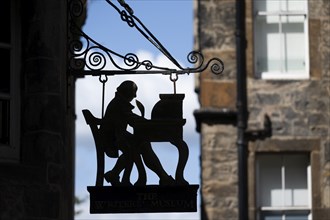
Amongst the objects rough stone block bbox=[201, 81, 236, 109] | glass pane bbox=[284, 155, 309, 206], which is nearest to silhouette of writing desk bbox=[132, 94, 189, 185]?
rough stone block bbox=[201, 81, 236, 109]

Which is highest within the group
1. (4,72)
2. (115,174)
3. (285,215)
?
(4,72)

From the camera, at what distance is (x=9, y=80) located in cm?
1307

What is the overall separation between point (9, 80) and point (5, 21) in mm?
494

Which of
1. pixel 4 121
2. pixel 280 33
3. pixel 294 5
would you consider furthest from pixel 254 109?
pixel 4 121

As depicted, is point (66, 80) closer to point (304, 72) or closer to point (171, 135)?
point (171, 135)

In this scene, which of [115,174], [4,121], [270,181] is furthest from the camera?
[270,181]

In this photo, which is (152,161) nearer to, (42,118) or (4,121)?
(42,118)

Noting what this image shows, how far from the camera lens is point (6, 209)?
1244 centimetres

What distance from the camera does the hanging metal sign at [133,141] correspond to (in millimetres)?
12570

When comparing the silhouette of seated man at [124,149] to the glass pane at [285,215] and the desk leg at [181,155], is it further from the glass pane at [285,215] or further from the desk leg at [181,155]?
the glass pane at [285,215]

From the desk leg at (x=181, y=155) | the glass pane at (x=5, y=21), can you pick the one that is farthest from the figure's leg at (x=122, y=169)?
the glass pane at (x=5, y=21)

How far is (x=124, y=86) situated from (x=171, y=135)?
0.61 m

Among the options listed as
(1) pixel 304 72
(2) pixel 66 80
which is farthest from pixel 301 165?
(2) pixel 66 80

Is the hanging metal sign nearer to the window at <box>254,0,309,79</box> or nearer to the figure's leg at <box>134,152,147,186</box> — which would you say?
the figure's leg at <box>134,152,147,186</box>
